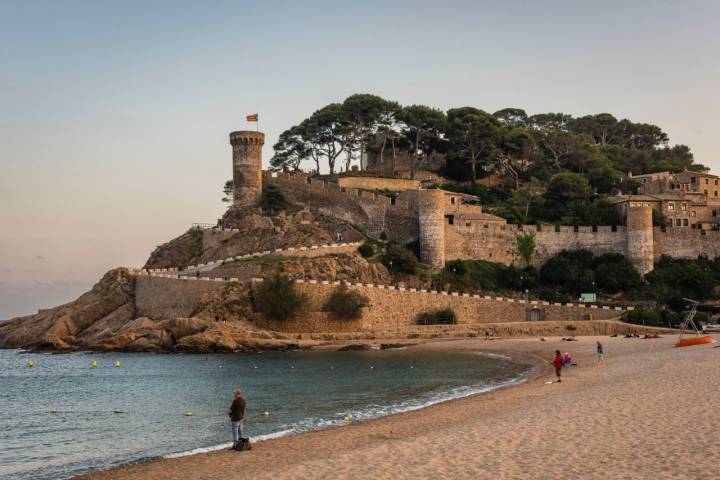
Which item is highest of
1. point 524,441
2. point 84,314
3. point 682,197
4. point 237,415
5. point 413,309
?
point 682,197

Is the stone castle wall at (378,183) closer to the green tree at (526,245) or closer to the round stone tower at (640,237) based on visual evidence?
the green tree at (526,245)

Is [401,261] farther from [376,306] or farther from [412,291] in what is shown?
[376,306]

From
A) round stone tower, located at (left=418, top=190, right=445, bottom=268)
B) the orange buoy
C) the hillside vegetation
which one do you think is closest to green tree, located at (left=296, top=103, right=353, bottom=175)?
the hillside vegetation

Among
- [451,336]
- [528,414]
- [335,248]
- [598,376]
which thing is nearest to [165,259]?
[335,248]

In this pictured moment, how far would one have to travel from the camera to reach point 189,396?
1085 inches

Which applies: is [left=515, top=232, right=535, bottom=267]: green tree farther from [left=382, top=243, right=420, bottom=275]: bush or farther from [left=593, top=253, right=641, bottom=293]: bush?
[left=382, top=243, right=420, bottom=275]: bush

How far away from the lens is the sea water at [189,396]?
18641 millimetres

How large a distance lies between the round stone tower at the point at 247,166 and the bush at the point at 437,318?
20.6 meters

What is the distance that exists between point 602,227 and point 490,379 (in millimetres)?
31913

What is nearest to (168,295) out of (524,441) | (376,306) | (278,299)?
(278,299)

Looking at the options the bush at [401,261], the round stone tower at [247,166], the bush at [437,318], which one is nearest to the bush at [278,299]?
the bush at [437,318]

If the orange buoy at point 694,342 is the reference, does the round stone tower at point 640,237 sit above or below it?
above

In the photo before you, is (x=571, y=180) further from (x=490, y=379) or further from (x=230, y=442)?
(x=230, y=442)

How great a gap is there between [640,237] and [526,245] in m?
8.36
